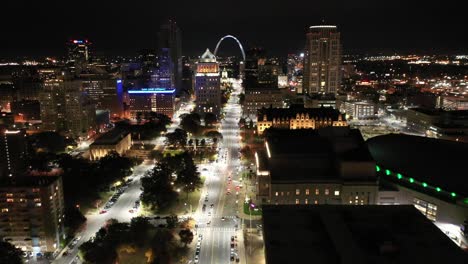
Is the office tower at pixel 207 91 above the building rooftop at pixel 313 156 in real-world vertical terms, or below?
above

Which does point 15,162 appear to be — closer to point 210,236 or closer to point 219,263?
point 210,236

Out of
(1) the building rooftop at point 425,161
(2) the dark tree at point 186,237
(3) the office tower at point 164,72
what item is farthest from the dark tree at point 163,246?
(3) the office tower at point 164,72

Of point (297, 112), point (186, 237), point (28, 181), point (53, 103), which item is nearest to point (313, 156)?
point (186, 237)

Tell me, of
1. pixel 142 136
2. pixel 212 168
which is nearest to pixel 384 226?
pixel 212 168

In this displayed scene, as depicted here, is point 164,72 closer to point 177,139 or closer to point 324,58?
point 324,58

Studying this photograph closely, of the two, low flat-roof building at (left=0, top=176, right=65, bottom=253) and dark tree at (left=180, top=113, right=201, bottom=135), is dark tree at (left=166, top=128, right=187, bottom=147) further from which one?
low flat-roof building at (left=0, top=176, right=65, bottom=253)

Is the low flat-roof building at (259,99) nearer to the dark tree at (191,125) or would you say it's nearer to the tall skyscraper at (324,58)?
the tall skyscraper at (324,58)
